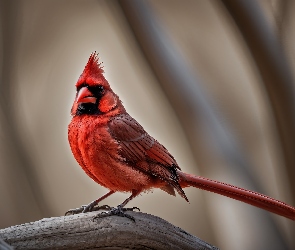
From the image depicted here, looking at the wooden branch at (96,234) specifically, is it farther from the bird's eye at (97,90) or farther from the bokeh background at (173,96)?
the bokeh background at (173,96)

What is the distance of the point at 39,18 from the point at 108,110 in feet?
3.80

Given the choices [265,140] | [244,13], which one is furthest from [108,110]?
[265,140]

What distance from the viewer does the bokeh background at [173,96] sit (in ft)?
5.92

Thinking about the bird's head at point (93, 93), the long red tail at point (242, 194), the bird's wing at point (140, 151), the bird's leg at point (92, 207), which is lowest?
the long red tail at point (242, 194)

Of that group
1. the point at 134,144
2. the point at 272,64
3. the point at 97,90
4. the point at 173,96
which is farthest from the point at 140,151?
the point at 272,64

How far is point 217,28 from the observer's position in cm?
214

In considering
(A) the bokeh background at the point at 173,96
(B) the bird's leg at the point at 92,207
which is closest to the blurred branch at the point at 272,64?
(A) the bokeh background at the point at 173,96

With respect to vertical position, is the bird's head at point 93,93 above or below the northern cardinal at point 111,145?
above

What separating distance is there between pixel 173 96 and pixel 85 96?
72 cm

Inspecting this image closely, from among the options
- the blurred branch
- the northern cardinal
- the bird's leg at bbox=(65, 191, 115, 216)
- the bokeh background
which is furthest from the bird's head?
the blurred branch

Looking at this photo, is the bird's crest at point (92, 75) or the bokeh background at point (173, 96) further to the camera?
the bokeh background at point (173, 96)

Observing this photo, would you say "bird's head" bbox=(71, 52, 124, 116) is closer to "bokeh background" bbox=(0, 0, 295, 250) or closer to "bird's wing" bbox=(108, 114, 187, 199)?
"bird's wing" bbox=(108, 114, 187, 199)

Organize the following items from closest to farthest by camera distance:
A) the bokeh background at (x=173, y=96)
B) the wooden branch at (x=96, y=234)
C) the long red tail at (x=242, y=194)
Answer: the wooden branch at (x=96, y=234) < the long red tail at (x=242, y=194) < the bokeh background at (x=173, y=96)

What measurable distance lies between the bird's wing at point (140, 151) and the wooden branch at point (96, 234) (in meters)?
0.10
